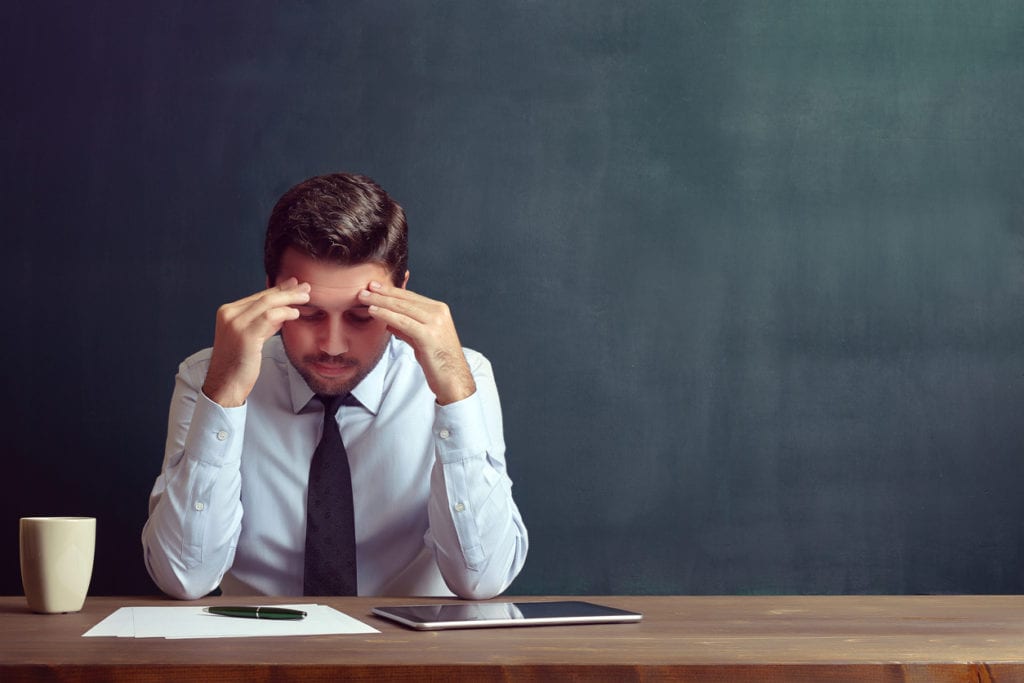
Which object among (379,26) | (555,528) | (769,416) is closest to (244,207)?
(379,26)

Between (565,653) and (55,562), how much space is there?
2.26 ft

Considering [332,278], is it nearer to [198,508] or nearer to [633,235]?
[198,508]

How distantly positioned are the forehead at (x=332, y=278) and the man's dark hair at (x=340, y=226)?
0.01 m

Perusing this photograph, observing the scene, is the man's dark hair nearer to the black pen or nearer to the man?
the man

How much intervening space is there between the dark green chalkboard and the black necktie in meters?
0.67

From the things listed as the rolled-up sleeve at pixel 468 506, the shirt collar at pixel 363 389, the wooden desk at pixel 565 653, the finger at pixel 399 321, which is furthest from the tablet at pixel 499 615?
the shirt collar at pixel 363 389

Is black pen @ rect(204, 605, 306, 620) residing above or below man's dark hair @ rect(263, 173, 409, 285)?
below

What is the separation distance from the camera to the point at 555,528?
2240 millimetres

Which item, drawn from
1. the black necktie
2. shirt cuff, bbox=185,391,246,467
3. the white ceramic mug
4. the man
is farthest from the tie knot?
the white ceramic mug

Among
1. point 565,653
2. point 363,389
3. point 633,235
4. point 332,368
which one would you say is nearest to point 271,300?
point 332,368

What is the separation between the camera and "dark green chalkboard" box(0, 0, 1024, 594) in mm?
2197

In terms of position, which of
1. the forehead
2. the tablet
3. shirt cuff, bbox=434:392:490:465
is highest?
the forehead

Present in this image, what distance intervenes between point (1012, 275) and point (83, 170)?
2.16 m

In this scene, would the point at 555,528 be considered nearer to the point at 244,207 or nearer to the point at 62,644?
the point at 244,207
